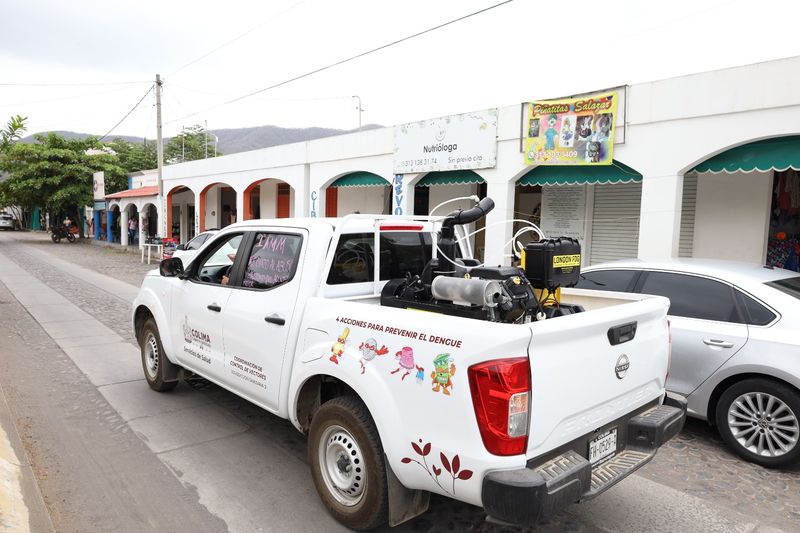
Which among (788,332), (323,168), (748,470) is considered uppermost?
(323,168)

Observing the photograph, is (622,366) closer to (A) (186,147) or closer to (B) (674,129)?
(B) (674,129)

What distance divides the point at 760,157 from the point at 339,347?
7994mm

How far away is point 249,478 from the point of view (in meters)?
3.93

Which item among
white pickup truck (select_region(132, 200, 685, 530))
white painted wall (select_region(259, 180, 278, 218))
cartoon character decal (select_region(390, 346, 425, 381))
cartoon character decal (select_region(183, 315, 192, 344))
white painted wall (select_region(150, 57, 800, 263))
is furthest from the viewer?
white painted wall (select_region(259, 180, 278, 218))

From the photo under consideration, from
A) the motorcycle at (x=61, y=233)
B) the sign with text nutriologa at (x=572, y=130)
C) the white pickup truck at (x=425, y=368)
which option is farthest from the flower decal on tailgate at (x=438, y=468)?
the motorcycle at (x=61, y=233)

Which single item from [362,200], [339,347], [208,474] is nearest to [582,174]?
[339,347]

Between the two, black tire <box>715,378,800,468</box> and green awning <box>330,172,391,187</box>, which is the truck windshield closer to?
black tire <box>715,378,800,468</box>

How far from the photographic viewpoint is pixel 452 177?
1287 cm

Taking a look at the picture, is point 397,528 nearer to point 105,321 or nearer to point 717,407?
point 717,407

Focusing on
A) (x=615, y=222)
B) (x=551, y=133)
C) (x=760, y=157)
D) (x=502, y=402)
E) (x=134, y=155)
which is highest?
(x=134, y=155)

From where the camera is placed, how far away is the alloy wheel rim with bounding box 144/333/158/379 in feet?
18.5

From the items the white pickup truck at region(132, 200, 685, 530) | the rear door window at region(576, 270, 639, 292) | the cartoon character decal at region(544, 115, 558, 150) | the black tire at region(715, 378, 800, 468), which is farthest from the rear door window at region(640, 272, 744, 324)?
the cartoon character decal at region(544, 115, 558, 150)

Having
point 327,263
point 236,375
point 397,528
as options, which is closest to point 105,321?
point 236,375

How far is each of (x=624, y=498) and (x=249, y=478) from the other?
2561 mm
